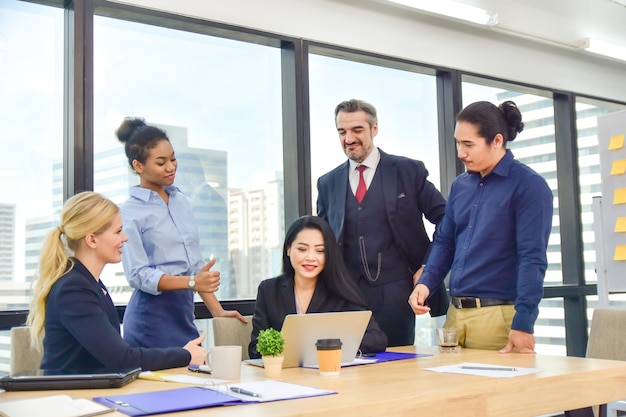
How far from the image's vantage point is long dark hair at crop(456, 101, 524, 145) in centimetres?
276

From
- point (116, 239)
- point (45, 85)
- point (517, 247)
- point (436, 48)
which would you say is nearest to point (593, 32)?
point (436, 48)

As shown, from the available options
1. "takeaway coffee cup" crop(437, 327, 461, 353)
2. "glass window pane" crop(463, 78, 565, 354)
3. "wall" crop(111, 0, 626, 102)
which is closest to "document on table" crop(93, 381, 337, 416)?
"takeaway coffee cup" crop(437, 327, 461, 353)

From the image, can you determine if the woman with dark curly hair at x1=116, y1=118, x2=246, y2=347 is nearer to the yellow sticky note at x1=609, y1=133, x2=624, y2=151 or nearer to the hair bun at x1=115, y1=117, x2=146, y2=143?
the hair bun at x1=115, y1=117, x2=146, y2=143

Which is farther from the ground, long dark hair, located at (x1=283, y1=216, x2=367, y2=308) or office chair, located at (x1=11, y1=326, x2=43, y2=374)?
long dark hair, located at (x1=283, y1=216, x2=367, y2=308)

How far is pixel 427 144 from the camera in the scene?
4930mm

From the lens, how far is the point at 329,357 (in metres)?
1.98

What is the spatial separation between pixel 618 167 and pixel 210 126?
2523mm

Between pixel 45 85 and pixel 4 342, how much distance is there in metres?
1.18

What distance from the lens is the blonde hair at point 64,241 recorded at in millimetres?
2150

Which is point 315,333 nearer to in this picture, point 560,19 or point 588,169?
point 560,19

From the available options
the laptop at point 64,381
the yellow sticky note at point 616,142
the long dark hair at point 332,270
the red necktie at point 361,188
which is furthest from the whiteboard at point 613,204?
the laptop at point 64,381

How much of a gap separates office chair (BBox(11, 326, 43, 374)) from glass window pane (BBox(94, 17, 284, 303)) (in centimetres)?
95

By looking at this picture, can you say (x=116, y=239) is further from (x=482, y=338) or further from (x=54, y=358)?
(x=482, y=338)

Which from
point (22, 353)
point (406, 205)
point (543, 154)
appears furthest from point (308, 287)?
point (543, 154)
